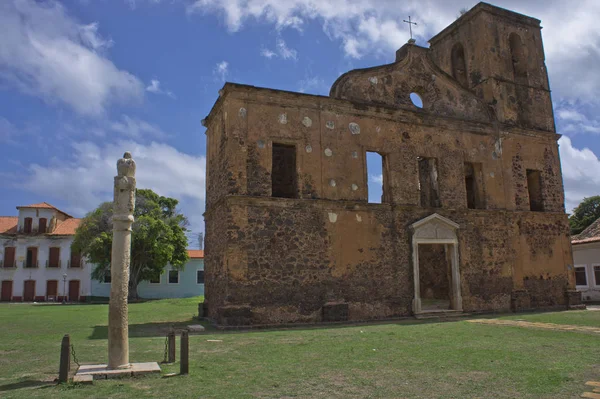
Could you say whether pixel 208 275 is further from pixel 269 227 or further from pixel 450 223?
pixel 450 223

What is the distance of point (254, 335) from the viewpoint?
11250mm

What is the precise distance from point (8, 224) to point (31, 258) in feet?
14.0

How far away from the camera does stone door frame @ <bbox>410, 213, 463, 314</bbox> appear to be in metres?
15.4

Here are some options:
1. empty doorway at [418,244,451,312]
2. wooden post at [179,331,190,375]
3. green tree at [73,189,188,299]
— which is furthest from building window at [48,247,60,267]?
wooden post at [179,331,190,375]

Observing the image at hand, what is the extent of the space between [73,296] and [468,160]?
3379 centimetres

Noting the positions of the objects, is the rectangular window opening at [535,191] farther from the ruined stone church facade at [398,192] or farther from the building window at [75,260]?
the building window at [75,260]

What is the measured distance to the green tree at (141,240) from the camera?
3042 centimetres

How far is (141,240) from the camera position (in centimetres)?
A: 3048

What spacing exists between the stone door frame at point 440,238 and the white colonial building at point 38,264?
31827 mm

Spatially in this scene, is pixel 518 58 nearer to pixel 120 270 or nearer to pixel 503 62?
pixel 503 62

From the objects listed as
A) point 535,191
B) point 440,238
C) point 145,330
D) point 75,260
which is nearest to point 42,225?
point 75,260

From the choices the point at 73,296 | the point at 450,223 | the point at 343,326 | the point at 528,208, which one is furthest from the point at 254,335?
the point at 73,296

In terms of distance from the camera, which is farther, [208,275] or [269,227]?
[208,275]

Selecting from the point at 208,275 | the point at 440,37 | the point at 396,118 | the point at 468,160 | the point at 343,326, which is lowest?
the point at 343,326
